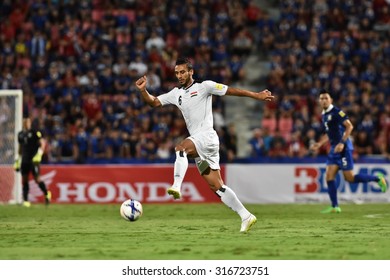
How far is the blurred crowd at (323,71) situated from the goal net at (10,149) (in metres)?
6.41

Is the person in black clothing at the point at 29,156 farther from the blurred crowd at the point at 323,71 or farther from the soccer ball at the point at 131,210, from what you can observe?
the soccer ball at the point at 131,210

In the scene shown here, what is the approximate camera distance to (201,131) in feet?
44.2

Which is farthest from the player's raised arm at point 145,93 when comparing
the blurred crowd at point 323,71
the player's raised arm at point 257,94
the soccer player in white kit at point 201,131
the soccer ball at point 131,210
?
the blurred crowd at point 323,71

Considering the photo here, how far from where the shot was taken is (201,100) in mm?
13500

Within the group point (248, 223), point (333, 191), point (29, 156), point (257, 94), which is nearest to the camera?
point (257, 94)

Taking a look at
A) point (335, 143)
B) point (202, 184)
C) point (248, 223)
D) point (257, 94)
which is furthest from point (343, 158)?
point (257, 94)

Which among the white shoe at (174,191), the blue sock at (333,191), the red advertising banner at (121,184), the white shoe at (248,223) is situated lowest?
the red advertising banner at (121,184)

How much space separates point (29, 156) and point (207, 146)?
9.90 metres

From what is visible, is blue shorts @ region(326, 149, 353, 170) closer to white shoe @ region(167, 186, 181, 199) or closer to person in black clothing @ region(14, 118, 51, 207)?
white shoe @ region(167, 186, 181, 199)

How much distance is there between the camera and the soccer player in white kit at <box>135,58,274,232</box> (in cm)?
1320

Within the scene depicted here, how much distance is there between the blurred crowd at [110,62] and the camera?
2562cm

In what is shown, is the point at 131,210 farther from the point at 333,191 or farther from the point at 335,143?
the point at 333,191

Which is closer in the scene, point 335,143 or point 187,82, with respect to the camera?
point 187,82
